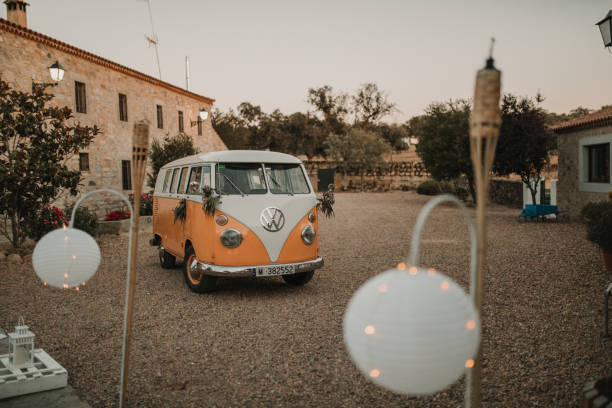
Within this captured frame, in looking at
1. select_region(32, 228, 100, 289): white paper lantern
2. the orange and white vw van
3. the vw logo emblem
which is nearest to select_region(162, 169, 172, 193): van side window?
the orange and white vw van

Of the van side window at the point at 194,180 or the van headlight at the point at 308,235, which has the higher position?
the van side window at the point at 194,180

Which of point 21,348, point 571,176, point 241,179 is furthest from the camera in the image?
point 571,176

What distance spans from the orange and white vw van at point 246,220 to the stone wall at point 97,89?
9328mm

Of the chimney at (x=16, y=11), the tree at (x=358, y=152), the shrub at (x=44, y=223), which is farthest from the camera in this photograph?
the tree at (x=358, y=152)

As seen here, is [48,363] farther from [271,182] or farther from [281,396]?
[271,182]

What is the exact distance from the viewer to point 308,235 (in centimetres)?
654

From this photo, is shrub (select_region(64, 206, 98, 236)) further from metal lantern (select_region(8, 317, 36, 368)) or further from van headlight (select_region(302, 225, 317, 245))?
metal lantern (select_region(8, 317, 36, 368))

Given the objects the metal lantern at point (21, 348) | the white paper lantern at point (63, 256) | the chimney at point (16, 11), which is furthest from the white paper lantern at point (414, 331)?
the chimney at point (16, 11)

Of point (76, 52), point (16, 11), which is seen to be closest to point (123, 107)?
point (76, 52)

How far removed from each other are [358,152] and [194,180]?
105ft

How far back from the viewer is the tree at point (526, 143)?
16.8m

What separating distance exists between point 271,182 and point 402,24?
225 inches

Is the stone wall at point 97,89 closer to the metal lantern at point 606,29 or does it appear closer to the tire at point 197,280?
the tire at point 197,280

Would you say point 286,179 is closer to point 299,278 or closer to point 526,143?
point 299,278
